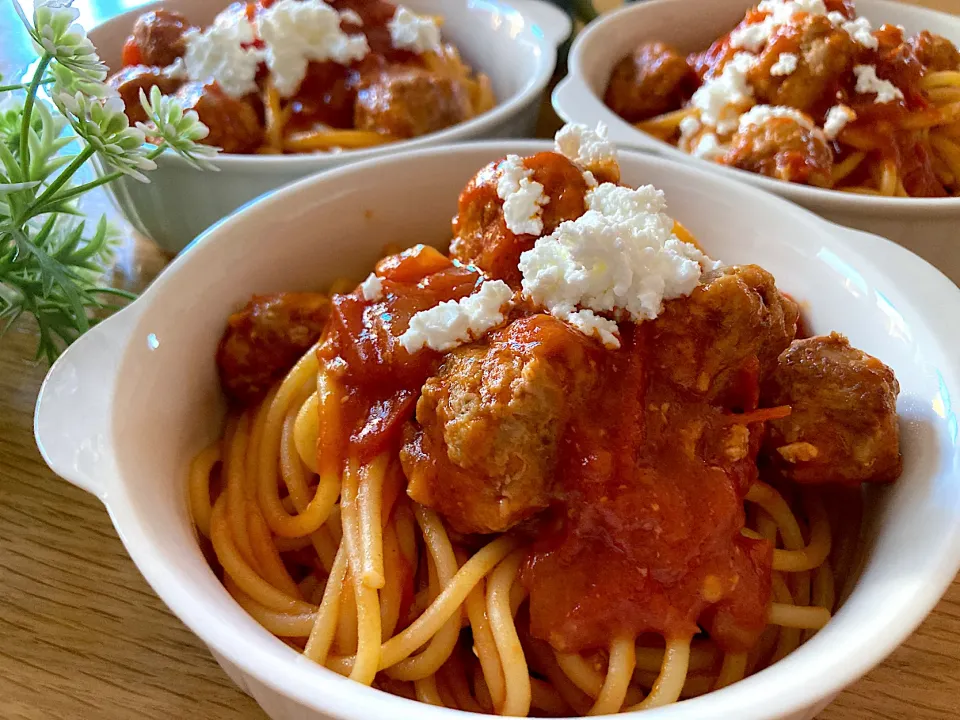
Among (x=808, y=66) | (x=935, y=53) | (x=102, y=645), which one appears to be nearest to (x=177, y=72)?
(x=102, y=645)

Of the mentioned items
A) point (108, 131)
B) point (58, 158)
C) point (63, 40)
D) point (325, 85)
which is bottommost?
point (325, 85)

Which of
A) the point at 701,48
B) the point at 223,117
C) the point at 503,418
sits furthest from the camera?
the point at 701,48

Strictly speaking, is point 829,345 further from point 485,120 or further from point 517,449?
point 485,120

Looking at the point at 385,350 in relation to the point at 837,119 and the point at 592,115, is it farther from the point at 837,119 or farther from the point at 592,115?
the point at 837,119

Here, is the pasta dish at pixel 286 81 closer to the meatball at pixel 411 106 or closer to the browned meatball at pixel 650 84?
the meatball at pixel 411 106

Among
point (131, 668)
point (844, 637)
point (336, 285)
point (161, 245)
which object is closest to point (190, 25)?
point (161, 245)

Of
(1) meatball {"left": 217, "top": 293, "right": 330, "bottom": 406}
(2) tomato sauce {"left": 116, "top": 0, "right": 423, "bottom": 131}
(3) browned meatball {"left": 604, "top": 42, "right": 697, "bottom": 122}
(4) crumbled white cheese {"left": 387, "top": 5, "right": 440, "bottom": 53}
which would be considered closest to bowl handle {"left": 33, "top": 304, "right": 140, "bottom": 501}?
(1) meatball {"left": 217, "top": 293, "right": 330, "bottom": 406}
